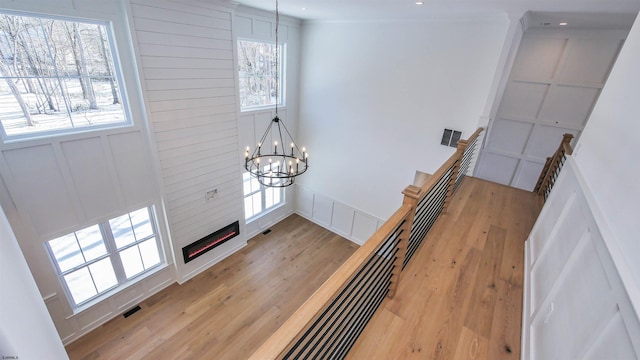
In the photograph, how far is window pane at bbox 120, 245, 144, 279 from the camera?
4754mm

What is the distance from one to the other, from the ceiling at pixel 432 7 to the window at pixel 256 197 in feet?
12.6

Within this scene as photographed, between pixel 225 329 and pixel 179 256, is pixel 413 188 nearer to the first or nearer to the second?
pixel 225 329

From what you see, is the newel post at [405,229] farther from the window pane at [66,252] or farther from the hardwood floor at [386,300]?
the window pane at [66,252]

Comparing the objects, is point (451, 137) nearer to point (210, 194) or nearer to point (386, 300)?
point (386, 300)

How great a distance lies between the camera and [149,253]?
5090 millimetres

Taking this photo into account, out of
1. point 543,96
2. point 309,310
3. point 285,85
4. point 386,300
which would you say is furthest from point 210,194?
point 543,96

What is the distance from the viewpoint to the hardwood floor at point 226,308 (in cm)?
438

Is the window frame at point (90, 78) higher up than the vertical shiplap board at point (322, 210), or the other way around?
the window frame at point (90, 78)

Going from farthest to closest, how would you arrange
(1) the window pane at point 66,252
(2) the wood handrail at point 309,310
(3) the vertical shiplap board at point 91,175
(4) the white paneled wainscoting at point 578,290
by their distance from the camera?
(1) the window pane at point 66,252
(3) the vertical shiplap board at point 91,175
(4) the white paneled wainscoting at point 578,290
(2) the wood handrail at point 309,310

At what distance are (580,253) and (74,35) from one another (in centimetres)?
579

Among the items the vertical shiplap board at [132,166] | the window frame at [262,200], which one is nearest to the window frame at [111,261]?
the vertical shiplap board at [132,166]

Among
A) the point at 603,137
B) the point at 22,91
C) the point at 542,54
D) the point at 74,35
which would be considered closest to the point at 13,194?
the point at 22,91

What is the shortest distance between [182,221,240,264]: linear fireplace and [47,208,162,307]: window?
58cm

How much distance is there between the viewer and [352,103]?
6.41 meters
